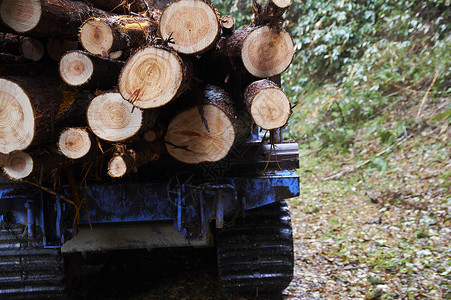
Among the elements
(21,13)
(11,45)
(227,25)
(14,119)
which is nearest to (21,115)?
(14,119)

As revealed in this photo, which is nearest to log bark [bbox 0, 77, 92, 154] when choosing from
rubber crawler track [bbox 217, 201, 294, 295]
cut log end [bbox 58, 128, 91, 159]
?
cut log end [bbox 58, 128, 91, 159]

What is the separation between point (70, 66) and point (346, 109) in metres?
6.70

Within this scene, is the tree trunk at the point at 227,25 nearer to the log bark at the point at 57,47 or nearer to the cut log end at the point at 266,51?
the cut log end at the point at 266,51

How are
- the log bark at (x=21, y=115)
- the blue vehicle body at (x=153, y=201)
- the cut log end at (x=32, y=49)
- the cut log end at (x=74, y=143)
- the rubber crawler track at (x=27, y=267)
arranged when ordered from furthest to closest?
the rubber crawler track at (x=27, y=267)
the blue vehicle body at (x=153, y=201)
the cut log end at (x=32, y=49)
the cut log end at (x=74, y=143)
the log bark at (x=21, y=115)

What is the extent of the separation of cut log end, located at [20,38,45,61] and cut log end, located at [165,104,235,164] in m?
0.97

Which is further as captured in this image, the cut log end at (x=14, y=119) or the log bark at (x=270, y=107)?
the log bark at (x=270, y=107)

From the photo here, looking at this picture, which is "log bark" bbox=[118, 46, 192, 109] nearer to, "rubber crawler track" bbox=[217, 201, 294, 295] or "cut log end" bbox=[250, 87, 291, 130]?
"cut log end" bbox=[250, 87, 291, 130]

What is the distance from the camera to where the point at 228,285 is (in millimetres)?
3082

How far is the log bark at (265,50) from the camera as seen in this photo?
8.20 feet

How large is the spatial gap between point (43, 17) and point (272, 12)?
1.29 metres

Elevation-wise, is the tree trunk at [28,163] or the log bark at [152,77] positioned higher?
the log bark at [152,77]

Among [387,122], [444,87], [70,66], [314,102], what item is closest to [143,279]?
[70,66]

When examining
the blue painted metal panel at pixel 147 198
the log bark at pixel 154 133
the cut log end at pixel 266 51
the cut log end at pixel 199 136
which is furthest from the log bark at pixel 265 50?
the blue painted metal panel at pixel 147 198

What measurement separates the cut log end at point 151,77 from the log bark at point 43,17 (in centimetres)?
56
